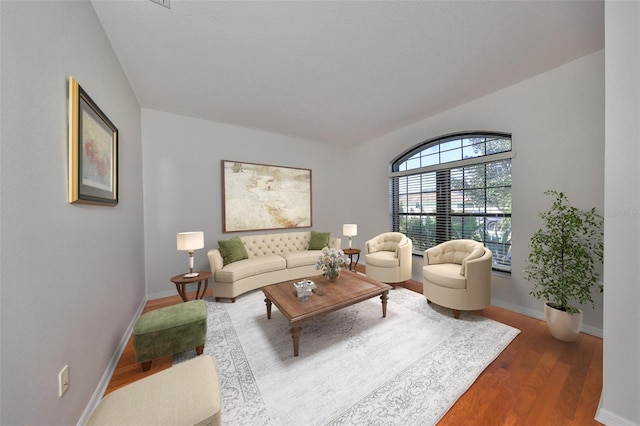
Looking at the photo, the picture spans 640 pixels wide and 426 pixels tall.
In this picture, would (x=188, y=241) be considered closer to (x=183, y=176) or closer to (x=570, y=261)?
(x=183, y=176)

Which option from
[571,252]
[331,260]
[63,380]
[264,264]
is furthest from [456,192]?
[63,380]

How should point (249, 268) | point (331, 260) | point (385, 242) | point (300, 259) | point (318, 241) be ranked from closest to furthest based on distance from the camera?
point (331, 260) < point (249, 268) < point (300, 259) < point (385, 242) < point (318, 241)

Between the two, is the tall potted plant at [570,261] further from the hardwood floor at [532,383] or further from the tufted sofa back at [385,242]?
the tufted sofa back at [385,242]

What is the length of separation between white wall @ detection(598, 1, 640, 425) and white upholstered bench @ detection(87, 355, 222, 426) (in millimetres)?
2489

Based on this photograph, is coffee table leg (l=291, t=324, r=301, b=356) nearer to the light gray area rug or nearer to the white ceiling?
the light gray area rug

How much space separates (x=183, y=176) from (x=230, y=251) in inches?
60.7

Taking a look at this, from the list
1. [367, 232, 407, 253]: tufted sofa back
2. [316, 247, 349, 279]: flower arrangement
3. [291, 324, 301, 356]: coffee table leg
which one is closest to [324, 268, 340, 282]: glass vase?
[316, 247, 349, 279]: flower arrangement

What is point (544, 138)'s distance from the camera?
2.65m

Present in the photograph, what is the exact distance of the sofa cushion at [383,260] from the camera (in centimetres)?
361

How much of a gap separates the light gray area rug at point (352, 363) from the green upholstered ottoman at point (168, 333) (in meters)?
0.22

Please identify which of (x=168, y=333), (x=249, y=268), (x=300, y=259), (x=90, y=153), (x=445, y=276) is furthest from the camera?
(x=300, y=259)

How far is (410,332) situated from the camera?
94.4 inches

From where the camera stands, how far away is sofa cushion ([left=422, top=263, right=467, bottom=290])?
8.59ft

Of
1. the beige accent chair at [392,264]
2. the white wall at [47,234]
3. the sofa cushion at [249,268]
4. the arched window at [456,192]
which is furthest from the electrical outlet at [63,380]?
the arched window at [456,192]
